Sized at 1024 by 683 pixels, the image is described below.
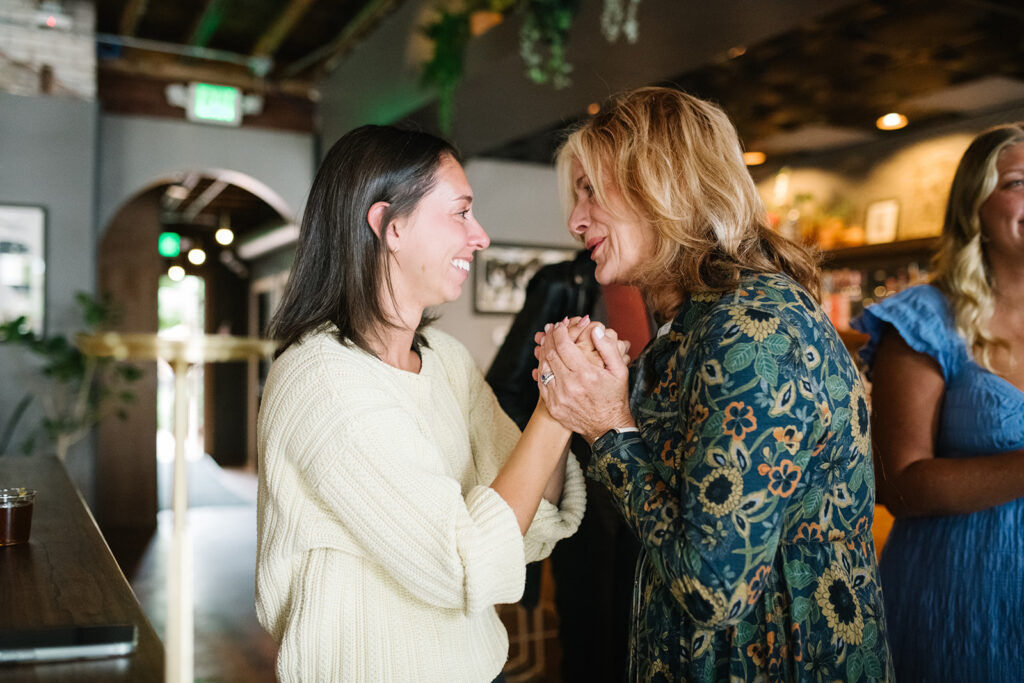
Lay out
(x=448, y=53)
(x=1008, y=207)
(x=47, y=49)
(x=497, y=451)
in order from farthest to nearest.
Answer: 1. (x=47, y=49)
2. (x=448, y=53)
3. (x=1008, y=207)
4. (x=497, y=451)

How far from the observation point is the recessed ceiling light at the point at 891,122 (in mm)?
4301

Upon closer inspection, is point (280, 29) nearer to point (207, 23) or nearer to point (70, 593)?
point (207, 23)

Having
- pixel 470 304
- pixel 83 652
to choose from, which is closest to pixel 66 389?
pixel 470 304

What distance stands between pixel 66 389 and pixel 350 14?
364 centimetres

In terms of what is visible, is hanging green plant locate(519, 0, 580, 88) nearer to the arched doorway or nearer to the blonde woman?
the blonde woman

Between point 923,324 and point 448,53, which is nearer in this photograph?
point 923,324

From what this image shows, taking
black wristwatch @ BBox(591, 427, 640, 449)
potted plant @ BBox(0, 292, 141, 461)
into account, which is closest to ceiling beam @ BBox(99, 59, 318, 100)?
potted plant @ BBox(0, 292, 141, 461)

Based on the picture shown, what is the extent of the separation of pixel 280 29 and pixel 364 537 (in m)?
6.51

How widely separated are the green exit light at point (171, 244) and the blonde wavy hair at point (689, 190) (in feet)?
32.2

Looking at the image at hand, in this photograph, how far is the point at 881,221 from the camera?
459 cm

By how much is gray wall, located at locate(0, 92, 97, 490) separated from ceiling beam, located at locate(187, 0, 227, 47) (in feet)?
3.72

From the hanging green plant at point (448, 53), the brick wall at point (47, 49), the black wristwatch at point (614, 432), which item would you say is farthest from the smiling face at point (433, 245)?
the brick wall at point (47, 49)

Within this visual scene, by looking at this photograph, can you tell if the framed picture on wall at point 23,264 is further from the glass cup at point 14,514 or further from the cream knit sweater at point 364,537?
the cream knit sweater at point 364,537

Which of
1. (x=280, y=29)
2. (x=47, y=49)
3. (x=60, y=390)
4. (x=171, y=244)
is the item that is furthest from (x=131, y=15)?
(x=171, y=244)
